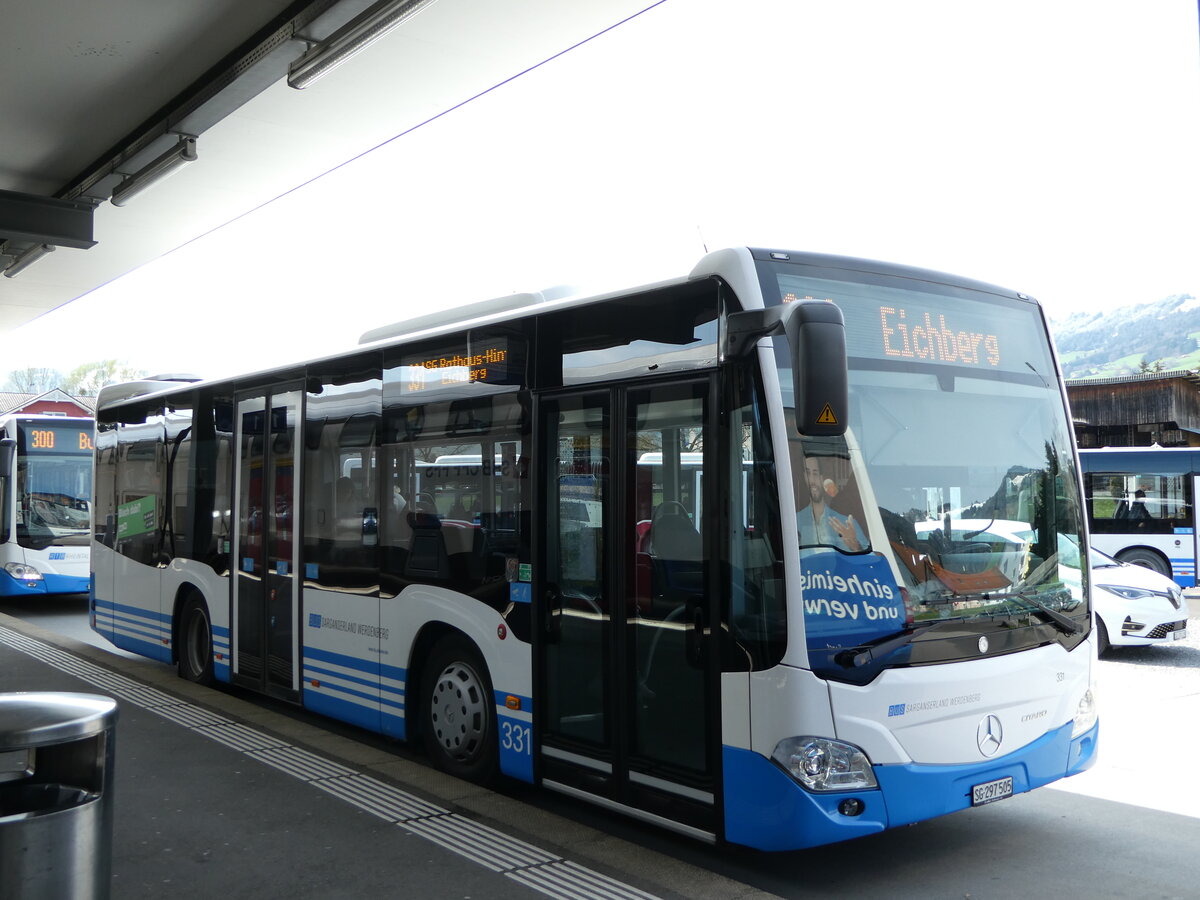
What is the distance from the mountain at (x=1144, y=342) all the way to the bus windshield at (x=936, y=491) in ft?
516

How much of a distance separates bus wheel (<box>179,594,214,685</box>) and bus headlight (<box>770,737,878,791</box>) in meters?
7.17

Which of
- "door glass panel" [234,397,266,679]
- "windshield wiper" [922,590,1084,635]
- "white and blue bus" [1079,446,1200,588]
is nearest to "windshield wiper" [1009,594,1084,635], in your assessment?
"windshield wiper" [922,590,1084,635]

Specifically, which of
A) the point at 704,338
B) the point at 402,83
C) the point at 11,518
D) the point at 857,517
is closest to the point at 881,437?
the point at 857,517

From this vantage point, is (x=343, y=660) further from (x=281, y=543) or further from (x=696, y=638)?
(x=696, y=638)

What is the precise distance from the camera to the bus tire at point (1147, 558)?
70.2 feet

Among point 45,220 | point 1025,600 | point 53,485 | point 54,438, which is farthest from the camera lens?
point 54,438

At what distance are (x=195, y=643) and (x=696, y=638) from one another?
7064 mm

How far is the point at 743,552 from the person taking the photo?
5.08 metres

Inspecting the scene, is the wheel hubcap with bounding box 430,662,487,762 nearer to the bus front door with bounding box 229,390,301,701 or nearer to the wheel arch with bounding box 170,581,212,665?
the bus front door with bounding box 229,390,301,701

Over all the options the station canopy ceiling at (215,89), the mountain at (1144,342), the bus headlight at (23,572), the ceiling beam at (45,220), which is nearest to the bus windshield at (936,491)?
the station canopy ceiling at (215,89)

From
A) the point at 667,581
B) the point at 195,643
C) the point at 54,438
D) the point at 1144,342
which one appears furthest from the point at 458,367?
the point at 1144,342

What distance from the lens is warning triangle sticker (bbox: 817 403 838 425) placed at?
15.3 feet

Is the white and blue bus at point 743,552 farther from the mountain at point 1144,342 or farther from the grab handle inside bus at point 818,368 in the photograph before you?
the mountain at point 1144,342

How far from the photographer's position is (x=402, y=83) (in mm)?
8922
